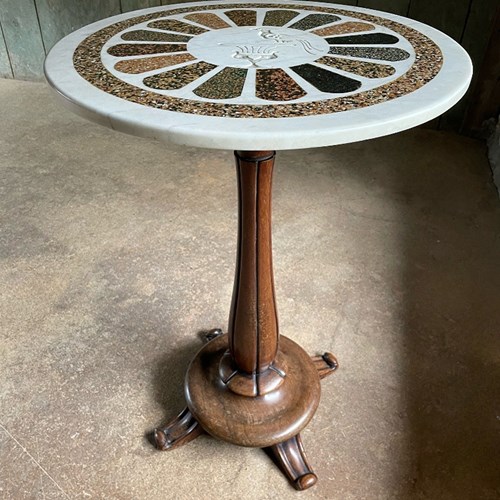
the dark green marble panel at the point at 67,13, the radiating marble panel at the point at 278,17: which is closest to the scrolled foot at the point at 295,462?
the radiating marble panel at the point at 278,17

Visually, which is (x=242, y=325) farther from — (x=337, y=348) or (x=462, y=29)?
(x=462, y=29)

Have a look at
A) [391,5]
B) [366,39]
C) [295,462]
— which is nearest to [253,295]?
[295,462]

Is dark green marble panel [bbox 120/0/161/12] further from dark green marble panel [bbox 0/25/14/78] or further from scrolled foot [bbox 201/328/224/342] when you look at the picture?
scrolled foot [bbox 201/328/224/342]

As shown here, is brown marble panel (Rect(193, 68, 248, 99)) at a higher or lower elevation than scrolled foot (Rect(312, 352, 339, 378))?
higher

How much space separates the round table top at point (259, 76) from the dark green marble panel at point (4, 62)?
228 centimetres

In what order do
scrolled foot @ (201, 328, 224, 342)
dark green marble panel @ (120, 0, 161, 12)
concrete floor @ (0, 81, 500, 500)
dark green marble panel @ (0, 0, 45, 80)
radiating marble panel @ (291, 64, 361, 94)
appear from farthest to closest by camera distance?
dark green marble panel @ (0, 0, 45, 80) < dark green marble panel @ (120, 0, 161, 12) < scrolled foot @ (201, 328, 224, 342) < concrete floor @ (0, 81, 500, 500) < radiating marble panel @ (291, 64, 361, 94)

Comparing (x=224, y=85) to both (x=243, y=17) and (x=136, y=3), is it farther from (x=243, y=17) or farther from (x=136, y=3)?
(x=136, y=3)

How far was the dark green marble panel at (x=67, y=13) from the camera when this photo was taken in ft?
10.0

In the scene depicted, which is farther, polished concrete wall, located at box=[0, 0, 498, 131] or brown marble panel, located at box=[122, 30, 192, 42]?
polished concrete wall, located at box=[0, 0, 498, 131]

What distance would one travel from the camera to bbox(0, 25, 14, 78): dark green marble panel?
3283 millimetres

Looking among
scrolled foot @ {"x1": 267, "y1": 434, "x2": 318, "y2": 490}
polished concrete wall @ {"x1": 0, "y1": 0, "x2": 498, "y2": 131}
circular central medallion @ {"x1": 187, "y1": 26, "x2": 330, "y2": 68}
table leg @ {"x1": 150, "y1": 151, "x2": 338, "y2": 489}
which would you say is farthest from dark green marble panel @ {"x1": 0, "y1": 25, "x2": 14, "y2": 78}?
scrolled foot @ {"x1": 267, "y1": 434, "x2": 318, "y2": 490}

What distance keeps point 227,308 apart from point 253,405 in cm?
48

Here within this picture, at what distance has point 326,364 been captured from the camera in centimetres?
150

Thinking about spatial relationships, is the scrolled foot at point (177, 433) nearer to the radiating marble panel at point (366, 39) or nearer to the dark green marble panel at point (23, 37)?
the radiating marble panel at point (366, 39)
